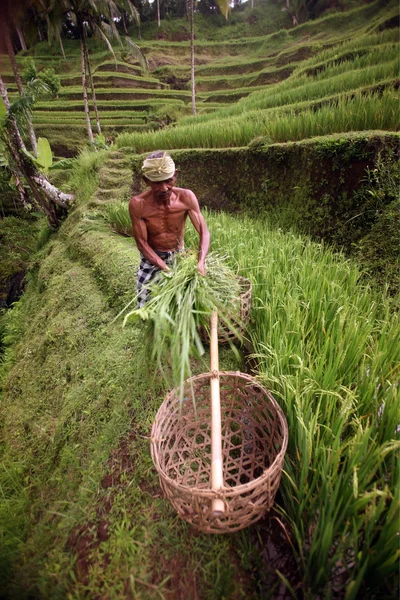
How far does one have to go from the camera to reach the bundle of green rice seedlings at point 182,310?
112 centimetres

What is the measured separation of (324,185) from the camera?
138 inches

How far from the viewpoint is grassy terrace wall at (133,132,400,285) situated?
2818mm

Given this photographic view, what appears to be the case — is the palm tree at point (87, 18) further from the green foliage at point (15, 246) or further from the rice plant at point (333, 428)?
the rice plant at point (333, 428)

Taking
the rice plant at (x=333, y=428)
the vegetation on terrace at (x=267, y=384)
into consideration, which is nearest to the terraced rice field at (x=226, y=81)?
the vegetation on terrace at (x=267, y=384)

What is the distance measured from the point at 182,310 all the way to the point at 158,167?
2.82 ft

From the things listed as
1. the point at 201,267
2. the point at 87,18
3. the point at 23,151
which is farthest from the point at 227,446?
the point at 87,18

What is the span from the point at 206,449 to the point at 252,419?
0.93ft

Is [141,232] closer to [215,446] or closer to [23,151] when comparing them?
[215,446]

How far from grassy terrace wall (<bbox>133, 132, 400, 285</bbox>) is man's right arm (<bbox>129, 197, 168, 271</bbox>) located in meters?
2.00

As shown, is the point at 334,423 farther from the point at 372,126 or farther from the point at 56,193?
the point at 56,193

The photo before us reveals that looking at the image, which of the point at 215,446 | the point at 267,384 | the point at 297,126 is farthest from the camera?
the point at 297,126

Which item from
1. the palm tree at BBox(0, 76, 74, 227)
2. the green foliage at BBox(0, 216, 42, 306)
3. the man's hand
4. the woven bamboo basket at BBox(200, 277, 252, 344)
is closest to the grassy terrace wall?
the woven bamboo basket at BBox(200, 277, 252, 344)

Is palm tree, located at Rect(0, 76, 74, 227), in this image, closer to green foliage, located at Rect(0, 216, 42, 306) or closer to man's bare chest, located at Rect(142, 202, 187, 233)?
green foliage, located at Rect(0, 216, 42, 306)

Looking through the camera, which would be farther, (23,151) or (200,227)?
(23,151)
